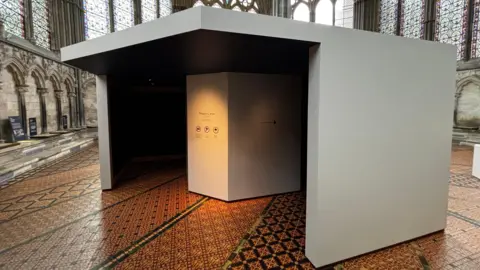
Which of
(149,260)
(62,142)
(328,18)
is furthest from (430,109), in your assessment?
(328,18)

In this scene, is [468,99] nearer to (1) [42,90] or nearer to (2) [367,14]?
(2) [367,14]

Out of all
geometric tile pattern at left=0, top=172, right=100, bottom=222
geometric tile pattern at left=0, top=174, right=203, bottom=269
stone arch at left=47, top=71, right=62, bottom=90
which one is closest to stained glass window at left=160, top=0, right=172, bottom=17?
stone arch at left=47, top=71, right=62, bottom=90

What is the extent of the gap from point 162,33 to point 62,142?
10.4 metres

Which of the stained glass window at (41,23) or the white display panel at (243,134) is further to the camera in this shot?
the stained glass window at (41,23)

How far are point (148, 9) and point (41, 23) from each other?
8430 mm

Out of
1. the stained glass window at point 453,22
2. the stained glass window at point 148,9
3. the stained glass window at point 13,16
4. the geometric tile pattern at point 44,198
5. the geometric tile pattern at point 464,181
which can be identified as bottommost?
the geometric tile pattern at point 44,198

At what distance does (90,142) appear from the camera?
37.8 ft

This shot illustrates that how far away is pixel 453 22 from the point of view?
12156 mm

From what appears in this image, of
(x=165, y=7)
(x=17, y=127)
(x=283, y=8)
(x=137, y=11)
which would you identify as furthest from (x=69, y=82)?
(x=283, y=8)

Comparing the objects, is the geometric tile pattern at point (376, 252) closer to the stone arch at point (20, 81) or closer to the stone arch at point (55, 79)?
the stone arch at point (20, 81)

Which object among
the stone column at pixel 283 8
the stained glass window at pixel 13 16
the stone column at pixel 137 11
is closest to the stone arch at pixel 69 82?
the stained glass window at pixel 13 16

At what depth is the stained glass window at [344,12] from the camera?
63.9ft

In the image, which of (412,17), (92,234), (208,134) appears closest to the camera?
(92,234)

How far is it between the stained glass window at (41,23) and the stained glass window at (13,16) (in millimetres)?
834
